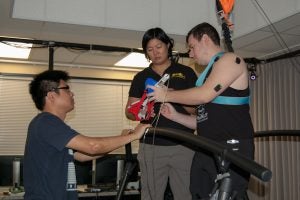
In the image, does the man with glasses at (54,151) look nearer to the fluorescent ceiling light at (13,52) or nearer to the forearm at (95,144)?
the forearm at (95,144)

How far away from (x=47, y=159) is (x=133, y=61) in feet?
14.5

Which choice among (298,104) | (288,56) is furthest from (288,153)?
(288,56)

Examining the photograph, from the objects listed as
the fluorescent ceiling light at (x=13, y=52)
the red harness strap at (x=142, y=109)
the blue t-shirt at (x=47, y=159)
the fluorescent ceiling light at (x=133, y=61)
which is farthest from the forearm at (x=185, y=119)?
the fluorescent ceiling light at (x=13, y=52)

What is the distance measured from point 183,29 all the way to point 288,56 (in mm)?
1780

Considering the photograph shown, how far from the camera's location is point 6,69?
248 inches

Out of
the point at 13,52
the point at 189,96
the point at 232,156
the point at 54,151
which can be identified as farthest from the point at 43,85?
the point at 13,52

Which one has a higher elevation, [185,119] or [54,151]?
[185,119]

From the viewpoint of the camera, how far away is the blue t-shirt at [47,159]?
2010 millimetres

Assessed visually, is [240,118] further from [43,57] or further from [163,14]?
[43,57]

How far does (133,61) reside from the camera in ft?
20.8

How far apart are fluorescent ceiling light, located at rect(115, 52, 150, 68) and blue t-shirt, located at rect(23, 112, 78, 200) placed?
382cm

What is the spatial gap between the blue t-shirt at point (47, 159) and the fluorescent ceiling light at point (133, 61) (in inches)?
150

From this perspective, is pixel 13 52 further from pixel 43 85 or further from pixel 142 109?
pixel 142 109

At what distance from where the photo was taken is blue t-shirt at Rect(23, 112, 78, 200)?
2.01 meters
